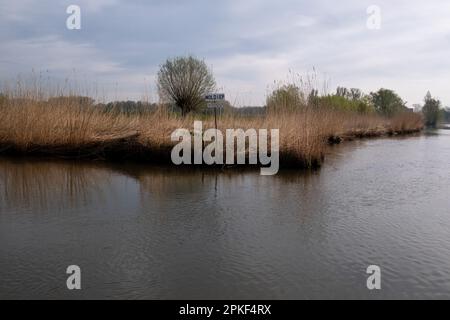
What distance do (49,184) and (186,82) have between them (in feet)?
44.8

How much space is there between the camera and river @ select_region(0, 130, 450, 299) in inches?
106

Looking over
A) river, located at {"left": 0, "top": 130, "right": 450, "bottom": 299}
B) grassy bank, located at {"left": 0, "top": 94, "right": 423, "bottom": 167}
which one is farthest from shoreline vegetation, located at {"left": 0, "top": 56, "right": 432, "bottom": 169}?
river, located at {"left": 0, "top": 130, "right": 450, "bottom": 299}

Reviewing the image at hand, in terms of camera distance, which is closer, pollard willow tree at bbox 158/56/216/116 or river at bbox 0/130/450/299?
river at bbox 0/130/450/299

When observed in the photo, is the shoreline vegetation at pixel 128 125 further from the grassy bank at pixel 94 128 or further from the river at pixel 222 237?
the river at pixel 222 237

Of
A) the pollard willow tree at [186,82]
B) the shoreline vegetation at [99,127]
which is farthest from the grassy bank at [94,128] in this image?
the pollard willow tree at [186,82]

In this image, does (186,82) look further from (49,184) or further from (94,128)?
(49,184)

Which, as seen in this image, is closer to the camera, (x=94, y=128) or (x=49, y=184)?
(x=49, y=184)

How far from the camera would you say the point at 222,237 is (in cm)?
367

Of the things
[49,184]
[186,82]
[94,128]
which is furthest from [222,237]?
[186,82]

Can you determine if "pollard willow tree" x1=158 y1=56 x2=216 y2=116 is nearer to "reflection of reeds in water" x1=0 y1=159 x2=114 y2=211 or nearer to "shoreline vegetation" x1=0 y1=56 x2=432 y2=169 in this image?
"shoreline vegetation" x1=0 y1=56 x2=432 y2=169

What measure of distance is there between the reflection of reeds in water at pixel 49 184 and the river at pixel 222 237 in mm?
31

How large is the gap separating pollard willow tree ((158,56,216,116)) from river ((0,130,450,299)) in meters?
12.0
